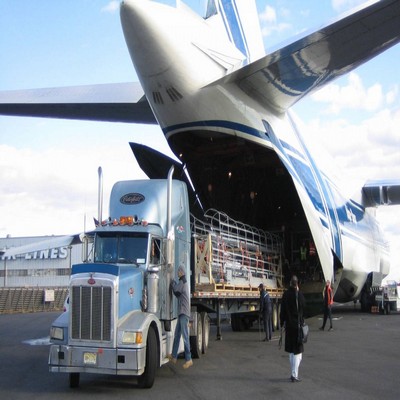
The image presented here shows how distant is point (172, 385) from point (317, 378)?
254 cm

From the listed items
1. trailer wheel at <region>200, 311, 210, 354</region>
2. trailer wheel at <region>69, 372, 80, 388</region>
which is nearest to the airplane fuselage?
trailer wheel at <region>200, 311, 210, 354</region>

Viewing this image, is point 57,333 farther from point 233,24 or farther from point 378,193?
point 378,193

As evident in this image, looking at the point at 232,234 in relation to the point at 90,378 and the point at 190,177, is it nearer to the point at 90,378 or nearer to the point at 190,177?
the point at 190,177

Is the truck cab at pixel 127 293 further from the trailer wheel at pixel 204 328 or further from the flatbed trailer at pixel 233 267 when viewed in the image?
the trailer wheel at pixel 204 328

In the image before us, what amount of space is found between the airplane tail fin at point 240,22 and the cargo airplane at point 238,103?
52 mm

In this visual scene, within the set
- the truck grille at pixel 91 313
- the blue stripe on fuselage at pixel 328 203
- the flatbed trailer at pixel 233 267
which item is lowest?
the truck grille at pixel 91 313

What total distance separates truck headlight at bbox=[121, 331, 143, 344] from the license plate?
49 centimetres

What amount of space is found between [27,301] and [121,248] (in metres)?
31.4

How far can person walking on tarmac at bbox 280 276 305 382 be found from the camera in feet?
29.3

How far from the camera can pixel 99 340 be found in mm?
8453

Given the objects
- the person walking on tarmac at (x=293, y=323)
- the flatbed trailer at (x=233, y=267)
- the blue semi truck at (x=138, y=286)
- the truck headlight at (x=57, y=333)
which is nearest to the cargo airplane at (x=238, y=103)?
the flatbed trailer at (x=233, y=267)

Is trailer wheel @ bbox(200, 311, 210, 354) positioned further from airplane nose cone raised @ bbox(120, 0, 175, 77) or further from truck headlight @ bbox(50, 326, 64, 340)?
airplane nose cone raised @ bbox(120, 0, 175, 77)

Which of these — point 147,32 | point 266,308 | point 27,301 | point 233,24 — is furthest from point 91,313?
point 27,301

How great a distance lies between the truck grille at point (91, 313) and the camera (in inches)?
335
